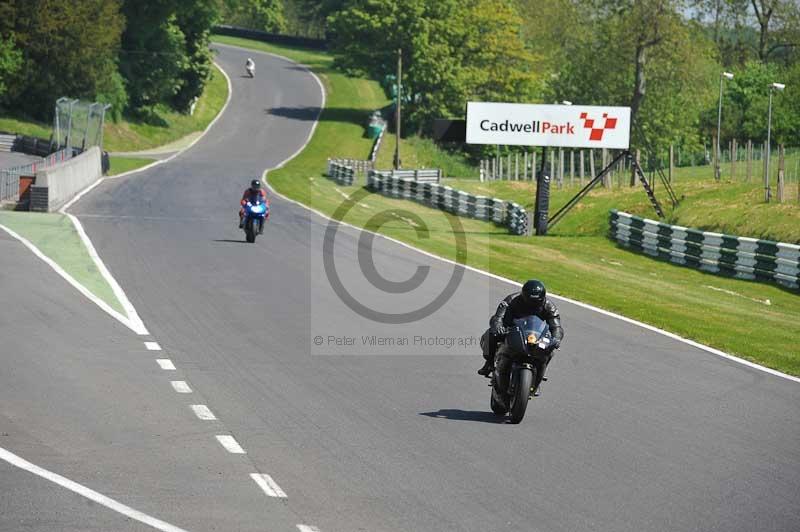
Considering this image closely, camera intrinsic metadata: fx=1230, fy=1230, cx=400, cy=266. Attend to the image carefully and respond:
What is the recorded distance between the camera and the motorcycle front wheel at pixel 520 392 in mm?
12234

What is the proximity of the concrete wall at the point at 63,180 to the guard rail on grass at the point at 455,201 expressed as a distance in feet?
47.1

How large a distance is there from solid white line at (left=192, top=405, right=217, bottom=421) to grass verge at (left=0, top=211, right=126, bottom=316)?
275 inches

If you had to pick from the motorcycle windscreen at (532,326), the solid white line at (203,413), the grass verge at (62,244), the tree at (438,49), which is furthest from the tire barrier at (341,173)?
the motorcycle windscreen at (532,326)

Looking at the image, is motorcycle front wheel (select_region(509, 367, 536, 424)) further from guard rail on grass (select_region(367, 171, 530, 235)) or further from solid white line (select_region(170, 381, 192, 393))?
guard rail on grass (select_region(367, 171, 530, 235))

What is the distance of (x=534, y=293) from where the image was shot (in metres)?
12.5

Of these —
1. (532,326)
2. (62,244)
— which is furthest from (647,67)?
(532,326)

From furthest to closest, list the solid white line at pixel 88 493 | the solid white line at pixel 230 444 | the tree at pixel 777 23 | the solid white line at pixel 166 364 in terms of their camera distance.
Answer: the tree at pixel 777 23 → the solid white line at pixel 166 364 → the solid white line at pixel 230 444 → the solid white line at pixel 88 493

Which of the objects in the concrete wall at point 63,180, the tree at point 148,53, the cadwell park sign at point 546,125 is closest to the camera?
the concrete wall at point 63,180

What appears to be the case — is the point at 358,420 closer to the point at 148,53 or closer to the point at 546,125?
the point at 546,125

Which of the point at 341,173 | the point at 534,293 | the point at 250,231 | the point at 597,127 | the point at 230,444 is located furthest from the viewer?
the point at 341,173

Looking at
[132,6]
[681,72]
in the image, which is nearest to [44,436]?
[681,72]

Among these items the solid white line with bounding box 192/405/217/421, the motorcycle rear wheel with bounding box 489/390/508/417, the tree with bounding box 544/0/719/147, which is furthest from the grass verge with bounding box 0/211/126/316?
the tree with bounding box 544/0/719/147

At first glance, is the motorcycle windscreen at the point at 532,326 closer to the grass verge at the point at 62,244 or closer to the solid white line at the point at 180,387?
the solid white line at the point at 180,387

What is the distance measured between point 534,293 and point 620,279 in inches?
721
